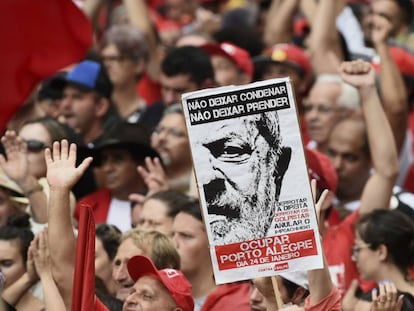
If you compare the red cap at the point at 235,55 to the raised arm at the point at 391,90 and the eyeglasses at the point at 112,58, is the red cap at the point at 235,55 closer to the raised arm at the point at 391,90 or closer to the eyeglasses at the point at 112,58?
the eyeglasses at the point at 112,58

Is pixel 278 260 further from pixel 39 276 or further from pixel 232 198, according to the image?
pixel 39 276

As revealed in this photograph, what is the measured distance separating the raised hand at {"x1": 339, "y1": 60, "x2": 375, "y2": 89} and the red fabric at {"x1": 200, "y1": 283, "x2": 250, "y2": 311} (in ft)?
4.38

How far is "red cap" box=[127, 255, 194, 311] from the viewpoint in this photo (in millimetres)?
7230

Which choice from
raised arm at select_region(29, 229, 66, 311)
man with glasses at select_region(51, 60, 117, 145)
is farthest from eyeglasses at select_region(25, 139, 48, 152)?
raised arm at select_region(29, 229, 66, 311)

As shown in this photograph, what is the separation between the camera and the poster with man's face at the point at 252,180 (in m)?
6.48

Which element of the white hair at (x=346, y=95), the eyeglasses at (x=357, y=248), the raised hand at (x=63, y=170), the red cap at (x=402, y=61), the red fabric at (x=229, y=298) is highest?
the red cap at (x=402, y=61)

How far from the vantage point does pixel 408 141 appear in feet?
34.0

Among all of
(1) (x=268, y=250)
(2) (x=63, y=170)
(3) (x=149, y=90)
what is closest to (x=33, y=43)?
(3) (x=149, y=90)

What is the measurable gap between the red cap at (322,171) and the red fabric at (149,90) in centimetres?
373

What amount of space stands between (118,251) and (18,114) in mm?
3545

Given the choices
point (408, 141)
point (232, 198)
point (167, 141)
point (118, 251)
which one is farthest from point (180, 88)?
point (232, 198)

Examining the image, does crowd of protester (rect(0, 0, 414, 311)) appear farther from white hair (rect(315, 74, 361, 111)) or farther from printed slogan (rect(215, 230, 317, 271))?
printed slogan (rect(215, 230, 317, 271))

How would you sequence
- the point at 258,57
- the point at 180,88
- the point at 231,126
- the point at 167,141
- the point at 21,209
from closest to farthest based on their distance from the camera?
the point at 231,126
the point at 21,209
the point at 167,141
the point at 180,88
the point at 258,57

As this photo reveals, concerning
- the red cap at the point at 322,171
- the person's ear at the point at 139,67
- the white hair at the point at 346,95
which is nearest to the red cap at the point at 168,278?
the red cap at the point at 322,171
